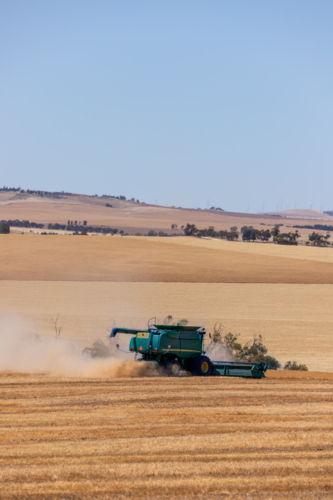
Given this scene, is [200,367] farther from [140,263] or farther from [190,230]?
[190,230]

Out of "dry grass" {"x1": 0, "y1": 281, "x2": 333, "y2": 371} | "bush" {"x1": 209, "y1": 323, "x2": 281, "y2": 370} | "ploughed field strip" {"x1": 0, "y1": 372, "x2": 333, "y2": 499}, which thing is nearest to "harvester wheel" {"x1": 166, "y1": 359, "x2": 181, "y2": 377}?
"ploughed field strip" {"x1": 0, "y1": 372, "x2": 333, "y2": 499}

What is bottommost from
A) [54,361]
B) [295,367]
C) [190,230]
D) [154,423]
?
[295,367]

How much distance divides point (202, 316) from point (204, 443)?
1254 inches

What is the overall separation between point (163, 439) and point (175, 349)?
7446 mm

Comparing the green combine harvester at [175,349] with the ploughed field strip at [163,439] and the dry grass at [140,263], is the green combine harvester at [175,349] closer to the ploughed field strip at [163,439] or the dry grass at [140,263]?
the ploughed field strip at [163,439]

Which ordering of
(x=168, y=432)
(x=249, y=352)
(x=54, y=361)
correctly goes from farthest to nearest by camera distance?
(x=249, y=352) → (x=54, y=361) → (x=168, y=432)

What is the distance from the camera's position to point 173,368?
61.2 feet

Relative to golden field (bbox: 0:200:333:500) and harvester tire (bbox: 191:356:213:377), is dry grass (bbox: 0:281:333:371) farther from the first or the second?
harvester tire (bbox: 191:356:213:377)

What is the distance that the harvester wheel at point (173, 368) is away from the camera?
18609mm

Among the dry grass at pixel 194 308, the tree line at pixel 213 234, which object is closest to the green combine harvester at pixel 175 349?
the dry grass at pixel 194 308

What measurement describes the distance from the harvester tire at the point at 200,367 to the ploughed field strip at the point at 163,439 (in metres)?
1.35

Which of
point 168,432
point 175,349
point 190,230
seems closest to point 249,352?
point 175,349

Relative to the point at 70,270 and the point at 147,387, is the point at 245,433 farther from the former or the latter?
the point at 70,270

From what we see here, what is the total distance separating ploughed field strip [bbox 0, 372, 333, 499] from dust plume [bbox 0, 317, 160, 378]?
4.25ft
